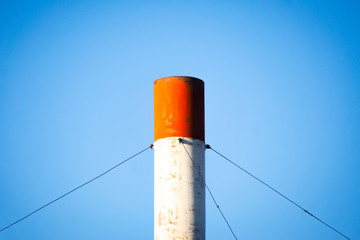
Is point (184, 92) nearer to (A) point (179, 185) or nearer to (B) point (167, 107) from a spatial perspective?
(B) point (167, 107)

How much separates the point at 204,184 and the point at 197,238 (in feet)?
4.47

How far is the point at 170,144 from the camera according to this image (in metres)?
13.1

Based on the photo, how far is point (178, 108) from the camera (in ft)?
43.5

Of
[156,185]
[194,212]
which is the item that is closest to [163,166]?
[156,185]

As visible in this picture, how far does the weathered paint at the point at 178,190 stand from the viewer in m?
12.5

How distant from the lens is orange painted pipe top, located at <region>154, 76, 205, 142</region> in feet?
43.5

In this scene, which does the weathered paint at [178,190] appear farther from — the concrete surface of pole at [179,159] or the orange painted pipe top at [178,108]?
the orange painted pipe top at [178,108]

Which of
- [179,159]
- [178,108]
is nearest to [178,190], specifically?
[179,159]

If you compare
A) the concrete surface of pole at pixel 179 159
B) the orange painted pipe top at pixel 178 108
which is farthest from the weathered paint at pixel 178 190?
the orange painted pipe top at pixel 178 108

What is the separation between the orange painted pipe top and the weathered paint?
0.69 feet

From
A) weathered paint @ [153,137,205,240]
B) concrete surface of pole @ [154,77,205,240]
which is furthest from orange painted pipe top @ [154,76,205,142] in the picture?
weathered paint @ [153,137,205,240]

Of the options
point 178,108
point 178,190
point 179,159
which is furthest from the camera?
point 178,108

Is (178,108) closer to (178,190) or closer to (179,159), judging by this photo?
(179,159)

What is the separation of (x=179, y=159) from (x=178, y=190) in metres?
0.77
